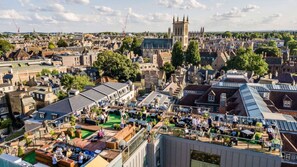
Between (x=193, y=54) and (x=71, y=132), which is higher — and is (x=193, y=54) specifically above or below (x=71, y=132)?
above

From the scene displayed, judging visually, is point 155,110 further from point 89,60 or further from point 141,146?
point 89,60

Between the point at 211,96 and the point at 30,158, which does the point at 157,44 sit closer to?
the point at 211,96

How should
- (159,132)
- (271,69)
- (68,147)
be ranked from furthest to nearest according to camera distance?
(271,69) < (159,132) < (68,147)

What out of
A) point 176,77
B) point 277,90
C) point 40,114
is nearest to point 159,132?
point 40,114

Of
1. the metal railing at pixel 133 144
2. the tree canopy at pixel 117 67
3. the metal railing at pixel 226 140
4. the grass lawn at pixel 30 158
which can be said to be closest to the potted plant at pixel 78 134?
the grass lawn at pixel 30 158

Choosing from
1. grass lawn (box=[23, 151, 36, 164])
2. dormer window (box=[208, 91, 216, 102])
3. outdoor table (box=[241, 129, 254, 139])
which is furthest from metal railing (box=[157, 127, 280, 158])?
dormer window (box=[208, 91, 216, 102])

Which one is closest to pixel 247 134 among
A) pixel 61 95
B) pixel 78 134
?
pixel 78 134
